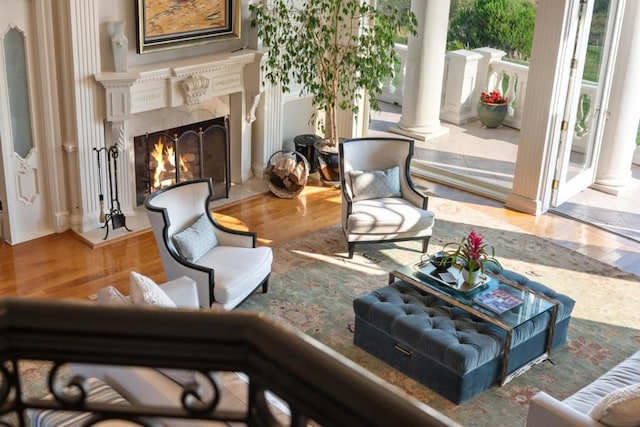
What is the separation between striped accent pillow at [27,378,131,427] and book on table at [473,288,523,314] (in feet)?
7.74

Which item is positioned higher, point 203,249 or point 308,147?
point 308,147

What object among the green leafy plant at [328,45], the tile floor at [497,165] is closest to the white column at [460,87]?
the tile floor at [497,165]

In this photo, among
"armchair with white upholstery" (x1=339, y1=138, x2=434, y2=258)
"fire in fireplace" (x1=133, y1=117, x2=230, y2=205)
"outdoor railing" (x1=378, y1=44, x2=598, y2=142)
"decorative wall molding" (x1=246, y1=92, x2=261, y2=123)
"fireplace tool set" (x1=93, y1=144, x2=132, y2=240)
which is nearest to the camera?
"armchair with white upholstery" (x1=339, y1=138, x2=434, y2=258)

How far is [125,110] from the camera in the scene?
676 centimetres

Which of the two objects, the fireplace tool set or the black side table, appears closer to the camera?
the fireplace tool set

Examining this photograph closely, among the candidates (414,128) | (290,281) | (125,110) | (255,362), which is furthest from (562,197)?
(255,362)

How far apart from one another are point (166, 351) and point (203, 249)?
483cm

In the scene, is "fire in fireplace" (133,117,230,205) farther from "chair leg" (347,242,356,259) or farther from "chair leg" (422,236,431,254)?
"chair leg" (422,236,431,254)

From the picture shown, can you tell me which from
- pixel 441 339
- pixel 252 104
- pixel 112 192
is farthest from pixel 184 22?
pixel 441 339

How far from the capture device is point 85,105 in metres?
6.61

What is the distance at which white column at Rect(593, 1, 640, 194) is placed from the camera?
26.1 feet

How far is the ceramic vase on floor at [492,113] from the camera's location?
28.2 ft

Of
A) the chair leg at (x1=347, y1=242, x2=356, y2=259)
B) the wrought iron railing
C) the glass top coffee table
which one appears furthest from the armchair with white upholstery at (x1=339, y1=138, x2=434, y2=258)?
the wrought iron railing

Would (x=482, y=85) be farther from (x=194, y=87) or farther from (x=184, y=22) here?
(x=184, y=22)
